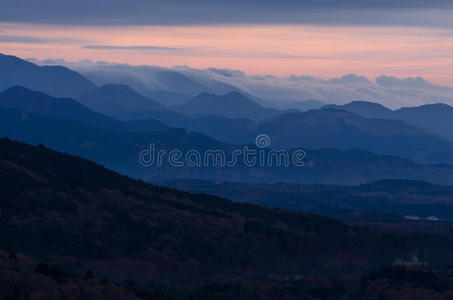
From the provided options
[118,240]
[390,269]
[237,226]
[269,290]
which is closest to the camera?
[269,290]

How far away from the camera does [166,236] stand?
10062 cm

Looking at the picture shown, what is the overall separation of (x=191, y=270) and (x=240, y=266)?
20.5 ft

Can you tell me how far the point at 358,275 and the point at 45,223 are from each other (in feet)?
115

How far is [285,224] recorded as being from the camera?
114 metres

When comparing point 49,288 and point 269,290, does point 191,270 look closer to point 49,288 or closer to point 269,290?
point 269,290

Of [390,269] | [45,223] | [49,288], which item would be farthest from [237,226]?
[49,288]

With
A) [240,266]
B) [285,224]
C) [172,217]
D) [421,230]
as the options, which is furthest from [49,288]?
[421,230]

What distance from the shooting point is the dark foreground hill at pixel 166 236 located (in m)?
85.8

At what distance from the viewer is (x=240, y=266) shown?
94.2 metres

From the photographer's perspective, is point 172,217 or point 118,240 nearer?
point 118,240

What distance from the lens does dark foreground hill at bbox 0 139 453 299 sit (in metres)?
85.8

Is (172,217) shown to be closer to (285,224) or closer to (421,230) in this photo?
(285,224)

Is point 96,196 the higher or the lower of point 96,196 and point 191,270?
the higher

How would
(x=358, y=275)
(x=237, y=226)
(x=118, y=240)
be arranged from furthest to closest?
(x=237, y=226), (x=118, y=240), (x=358, y=275)
